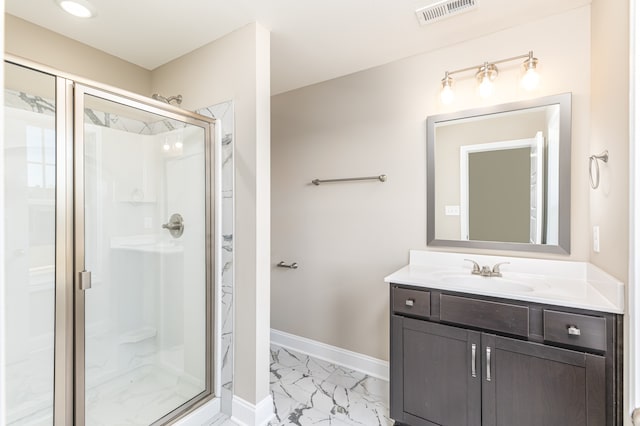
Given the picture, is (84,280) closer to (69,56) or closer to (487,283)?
(69,56)

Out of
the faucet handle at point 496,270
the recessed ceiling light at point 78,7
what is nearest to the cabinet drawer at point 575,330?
the faucet handle at point 496,270

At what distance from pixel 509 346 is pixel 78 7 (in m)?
2.99

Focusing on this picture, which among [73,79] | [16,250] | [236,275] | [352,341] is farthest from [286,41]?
[352,341]

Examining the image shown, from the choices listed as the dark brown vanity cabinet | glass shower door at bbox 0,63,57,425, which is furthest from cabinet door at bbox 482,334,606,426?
glass shower door at bbox 0,63,57,425

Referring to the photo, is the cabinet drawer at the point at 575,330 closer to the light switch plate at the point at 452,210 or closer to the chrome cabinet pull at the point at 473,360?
the chrome cabinet pull at the point at 473,360

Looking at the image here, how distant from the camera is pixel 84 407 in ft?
4.97

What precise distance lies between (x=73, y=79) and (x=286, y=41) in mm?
1262

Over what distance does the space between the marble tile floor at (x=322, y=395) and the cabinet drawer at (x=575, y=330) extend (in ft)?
3.58

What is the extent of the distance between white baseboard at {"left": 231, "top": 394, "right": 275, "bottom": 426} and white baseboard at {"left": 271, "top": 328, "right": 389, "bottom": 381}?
769 mm

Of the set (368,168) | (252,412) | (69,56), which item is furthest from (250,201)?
(69,56)

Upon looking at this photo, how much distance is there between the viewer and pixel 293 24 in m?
1.92

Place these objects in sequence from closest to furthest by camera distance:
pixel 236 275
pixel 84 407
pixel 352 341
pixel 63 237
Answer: pixel 63 237, pixel 84 407, pixel 236 275, pixel 352 341

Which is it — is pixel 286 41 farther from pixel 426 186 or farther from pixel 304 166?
pixel 426 186

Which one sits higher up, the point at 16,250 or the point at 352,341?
the point at 16,250
